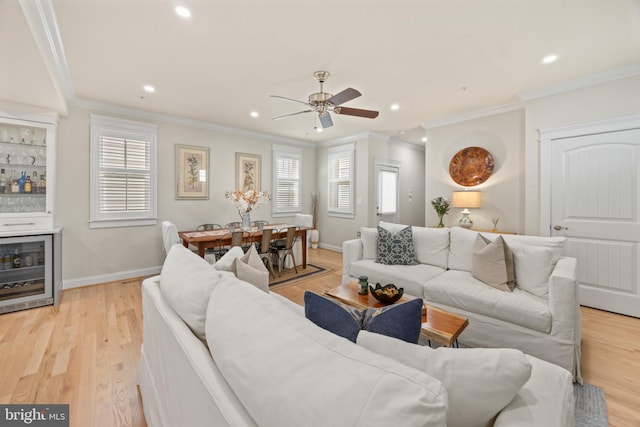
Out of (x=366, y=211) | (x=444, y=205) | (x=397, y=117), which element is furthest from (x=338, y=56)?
(x=366, y=211)

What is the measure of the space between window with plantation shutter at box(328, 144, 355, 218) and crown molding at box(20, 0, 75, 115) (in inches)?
181

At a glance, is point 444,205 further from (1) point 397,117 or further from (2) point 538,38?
(2) point 538,38

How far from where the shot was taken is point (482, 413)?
71 cm

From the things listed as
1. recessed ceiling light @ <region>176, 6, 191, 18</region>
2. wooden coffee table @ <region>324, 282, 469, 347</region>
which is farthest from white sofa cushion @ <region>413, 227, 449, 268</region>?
recessed ceiling light @ <region>176, 6, 191, 18</region>

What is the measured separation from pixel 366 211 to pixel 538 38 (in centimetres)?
379

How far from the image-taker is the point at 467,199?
4234 mm

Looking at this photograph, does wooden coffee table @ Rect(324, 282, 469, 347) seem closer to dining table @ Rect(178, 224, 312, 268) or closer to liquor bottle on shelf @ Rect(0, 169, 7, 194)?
dining table @ Rect(178, 224, 312, 268)

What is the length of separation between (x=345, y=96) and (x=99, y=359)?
10.4 feet

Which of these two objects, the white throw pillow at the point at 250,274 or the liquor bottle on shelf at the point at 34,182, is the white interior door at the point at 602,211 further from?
the liquor bottle on shelf at the point at 34,182

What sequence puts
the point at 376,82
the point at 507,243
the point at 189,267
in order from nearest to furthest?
the point at 189,267 < the point at 507,243 < the point at 376,82

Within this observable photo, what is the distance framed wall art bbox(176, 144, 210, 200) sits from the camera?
184 inches

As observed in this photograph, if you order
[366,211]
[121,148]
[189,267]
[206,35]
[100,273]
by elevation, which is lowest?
[100,273]

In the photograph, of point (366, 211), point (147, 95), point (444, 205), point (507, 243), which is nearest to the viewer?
point (507, 243)

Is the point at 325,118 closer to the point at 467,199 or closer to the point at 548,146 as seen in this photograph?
the point at 467,199
